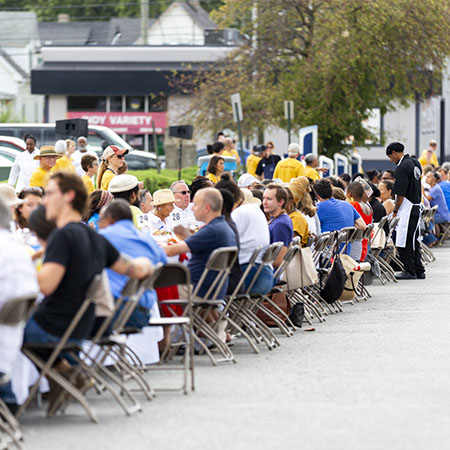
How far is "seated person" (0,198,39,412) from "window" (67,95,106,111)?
52518 mm

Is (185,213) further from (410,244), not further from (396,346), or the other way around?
(410,244)

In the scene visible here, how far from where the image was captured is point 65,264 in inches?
317

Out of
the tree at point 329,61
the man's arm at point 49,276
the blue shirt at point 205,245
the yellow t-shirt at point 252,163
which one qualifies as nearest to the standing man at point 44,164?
the blue shirt at point 205,245

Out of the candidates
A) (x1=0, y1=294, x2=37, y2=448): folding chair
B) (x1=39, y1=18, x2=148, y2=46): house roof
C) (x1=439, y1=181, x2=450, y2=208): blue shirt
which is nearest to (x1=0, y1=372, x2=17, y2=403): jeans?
(x1=0, y1=294, x2=37, y2=448): folding chair

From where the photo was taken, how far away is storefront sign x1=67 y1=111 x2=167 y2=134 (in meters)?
59.1

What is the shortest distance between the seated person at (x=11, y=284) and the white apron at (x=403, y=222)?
13.2 metres

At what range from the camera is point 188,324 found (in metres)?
9.98

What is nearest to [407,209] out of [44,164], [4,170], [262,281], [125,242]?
[44,164]

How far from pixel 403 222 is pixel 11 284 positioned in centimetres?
1342

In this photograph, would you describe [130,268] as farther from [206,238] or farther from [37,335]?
[206,238]

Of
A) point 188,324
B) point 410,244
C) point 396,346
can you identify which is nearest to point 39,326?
point 188,324

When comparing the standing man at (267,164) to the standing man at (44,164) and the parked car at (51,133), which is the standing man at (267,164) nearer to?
the parked car at (51,133)

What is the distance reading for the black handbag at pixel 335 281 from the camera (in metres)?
15.2

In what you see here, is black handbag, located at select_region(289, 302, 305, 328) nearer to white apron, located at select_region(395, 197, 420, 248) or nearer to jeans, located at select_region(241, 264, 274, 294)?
jeans, located at select_region(241, 264, 274, 294)
